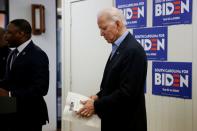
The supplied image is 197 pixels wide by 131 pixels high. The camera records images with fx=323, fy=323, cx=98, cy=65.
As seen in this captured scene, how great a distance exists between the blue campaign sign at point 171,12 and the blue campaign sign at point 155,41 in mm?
67

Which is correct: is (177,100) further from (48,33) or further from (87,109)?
(48,33)

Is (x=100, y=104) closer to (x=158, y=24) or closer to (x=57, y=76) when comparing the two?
(x=158, y=24)

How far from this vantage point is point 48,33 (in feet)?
16.4

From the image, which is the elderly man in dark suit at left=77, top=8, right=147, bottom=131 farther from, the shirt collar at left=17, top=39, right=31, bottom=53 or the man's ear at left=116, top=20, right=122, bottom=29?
the shirt collar at left=17, top=39, right=31, bottom=53

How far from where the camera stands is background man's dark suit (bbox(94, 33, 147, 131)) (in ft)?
5.94

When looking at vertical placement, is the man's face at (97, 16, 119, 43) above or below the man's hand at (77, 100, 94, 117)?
above

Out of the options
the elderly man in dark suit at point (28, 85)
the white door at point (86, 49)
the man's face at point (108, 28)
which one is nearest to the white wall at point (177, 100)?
the white door at point (86, 49)

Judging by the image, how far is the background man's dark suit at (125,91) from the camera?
181 centimetres

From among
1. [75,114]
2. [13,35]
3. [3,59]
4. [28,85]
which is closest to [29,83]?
[28,85]

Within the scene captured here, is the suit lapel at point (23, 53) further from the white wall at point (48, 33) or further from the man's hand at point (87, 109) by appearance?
the white wall at point (48, 33)

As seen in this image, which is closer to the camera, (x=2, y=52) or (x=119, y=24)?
(x=119, y=24)

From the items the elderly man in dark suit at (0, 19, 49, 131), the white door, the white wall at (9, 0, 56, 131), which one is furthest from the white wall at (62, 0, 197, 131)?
the white wall at (9, 0, 56, 131)

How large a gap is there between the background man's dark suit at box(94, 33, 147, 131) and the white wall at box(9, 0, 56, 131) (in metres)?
3.16

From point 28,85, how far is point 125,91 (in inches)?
38.6
